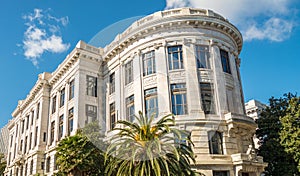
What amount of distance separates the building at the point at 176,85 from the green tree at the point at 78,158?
6335 mm

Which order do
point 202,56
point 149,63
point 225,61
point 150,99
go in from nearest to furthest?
1. point 150,99
2. point 202,56
3. point 149,63
4. point 225,61

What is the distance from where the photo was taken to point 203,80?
2570 cm

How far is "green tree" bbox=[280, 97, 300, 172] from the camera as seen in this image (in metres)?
24.8

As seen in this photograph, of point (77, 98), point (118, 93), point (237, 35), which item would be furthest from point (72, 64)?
point (237, 35)

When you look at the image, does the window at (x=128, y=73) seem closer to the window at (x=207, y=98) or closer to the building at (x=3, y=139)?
the window at (x=207, y=98)

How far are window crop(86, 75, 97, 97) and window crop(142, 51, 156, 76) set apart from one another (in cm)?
804

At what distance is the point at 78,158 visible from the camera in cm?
2078

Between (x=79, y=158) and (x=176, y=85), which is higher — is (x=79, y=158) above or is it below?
below

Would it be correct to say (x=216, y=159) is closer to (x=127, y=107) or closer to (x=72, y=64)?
(x=127, y=107)

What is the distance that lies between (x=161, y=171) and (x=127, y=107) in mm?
13503

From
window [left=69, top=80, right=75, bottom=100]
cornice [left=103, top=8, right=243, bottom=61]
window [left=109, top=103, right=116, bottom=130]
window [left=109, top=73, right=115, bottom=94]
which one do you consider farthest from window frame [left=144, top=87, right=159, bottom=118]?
window [left=69, top=80, right=75, bottom=100]

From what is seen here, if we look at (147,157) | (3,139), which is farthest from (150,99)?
(3,139)

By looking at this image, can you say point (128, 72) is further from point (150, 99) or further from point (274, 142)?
point (274, 142)

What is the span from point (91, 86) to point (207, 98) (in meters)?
13.9
